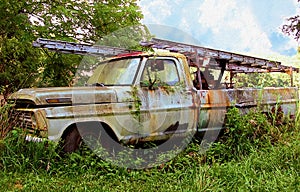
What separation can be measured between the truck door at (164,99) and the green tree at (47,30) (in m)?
2.65

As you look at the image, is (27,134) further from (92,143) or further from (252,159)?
(252,159)

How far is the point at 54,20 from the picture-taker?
7.47 metres

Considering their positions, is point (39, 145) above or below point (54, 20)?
below

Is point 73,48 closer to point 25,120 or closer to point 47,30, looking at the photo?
point 25,120

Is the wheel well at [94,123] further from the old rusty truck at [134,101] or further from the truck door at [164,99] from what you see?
the truck door at [164,99]

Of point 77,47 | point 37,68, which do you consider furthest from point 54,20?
point 77,47

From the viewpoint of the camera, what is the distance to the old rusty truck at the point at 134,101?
4.52 m

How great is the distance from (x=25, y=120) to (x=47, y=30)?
3.04 metres

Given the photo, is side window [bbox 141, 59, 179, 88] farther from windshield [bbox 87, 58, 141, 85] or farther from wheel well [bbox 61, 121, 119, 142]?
wheel well [bbox 61, 121, 119, 142]

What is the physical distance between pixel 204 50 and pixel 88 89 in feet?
8.43

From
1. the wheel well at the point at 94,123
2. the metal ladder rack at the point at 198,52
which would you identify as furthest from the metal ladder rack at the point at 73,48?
the wheel well at the point at 94,123

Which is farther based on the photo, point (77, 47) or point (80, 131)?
point (77, 47)

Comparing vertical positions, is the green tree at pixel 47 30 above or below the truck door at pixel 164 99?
above

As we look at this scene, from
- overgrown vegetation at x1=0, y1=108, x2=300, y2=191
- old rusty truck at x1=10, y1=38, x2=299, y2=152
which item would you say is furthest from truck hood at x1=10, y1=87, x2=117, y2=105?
overgrown vegetation at x1=0, y1=108, x2=300, y2=191
